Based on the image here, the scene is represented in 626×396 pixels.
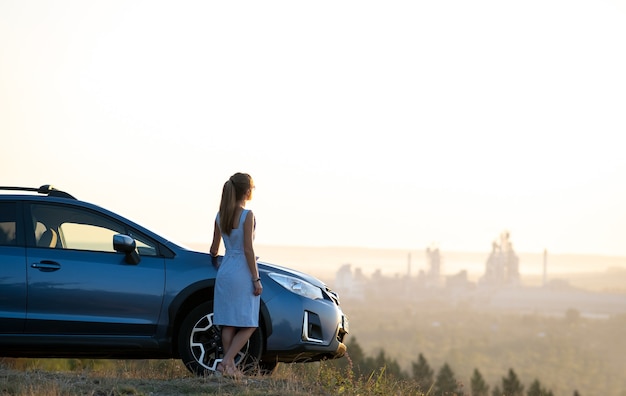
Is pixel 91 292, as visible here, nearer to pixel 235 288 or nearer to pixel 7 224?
pixel 7 224

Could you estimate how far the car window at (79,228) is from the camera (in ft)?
30.0

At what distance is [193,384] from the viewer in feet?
27.7

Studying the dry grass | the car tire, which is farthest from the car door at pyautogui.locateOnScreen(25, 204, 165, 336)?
the dry grass

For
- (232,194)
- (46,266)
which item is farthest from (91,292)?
(232,194)

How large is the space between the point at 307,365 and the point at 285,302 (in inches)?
67.9

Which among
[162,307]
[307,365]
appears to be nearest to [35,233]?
[162,307]

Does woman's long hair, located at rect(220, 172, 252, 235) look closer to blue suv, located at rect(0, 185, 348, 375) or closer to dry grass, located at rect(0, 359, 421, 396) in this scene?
blue suv, located at rect(0, 185, 348, 375)

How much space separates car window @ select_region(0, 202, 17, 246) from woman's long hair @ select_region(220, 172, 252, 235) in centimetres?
186

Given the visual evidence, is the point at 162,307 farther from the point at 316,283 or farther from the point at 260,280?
the point at 316,283

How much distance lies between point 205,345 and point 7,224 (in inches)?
79.1

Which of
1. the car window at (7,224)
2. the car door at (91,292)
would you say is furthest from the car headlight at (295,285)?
the car window at (7,224)

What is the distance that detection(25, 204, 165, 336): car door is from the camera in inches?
352

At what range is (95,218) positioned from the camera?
9211mm

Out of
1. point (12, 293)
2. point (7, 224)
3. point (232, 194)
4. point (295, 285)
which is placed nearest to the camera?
point (232, 194)
